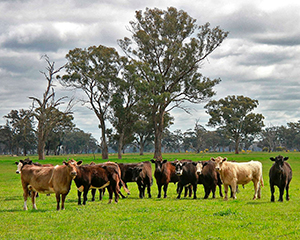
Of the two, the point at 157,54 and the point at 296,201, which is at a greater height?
the point at 157,54

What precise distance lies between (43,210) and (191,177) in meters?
6.47

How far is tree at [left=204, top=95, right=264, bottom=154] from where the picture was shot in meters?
90.4

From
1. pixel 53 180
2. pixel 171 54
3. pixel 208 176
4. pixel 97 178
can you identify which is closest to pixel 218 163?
pixel 208 176

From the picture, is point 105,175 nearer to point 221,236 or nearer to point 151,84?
point 221,236

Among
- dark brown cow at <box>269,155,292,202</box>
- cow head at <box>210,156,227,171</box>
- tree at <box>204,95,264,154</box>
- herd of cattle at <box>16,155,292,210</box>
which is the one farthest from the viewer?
tree at <box>204,95,264,154</box>

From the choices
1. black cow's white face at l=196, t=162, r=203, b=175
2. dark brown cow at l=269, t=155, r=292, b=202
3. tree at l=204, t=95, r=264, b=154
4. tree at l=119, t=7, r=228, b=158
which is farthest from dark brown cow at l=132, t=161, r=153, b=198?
tree at l=204, t=95, r=264, b=154

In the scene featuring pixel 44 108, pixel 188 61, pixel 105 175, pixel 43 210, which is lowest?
pixel 43 210

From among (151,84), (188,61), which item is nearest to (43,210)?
(151,84)

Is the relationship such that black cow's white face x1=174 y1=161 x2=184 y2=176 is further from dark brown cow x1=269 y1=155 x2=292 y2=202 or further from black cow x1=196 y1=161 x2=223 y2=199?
dark brown cow x1=269 y1=155 x2=292 y2=202

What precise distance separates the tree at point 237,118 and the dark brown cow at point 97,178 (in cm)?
7723

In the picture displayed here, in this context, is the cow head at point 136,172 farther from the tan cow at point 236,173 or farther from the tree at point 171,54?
the tree at point 171,54

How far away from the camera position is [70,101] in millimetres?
61312

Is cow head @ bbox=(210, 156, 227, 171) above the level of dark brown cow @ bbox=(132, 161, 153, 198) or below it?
above

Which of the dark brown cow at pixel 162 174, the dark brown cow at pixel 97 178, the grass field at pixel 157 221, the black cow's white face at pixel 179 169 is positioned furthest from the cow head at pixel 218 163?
the dark brown cow at pixel 97 178
